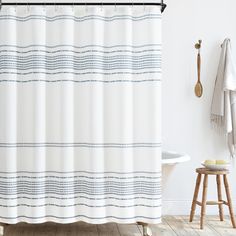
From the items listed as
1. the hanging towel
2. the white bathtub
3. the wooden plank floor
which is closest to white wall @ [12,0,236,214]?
the hanging towel

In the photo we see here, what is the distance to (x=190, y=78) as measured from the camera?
4316 mm

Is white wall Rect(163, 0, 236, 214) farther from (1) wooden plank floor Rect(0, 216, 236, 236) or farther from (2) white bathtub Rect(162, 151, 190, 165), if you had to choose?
(1) wooden plank floor Rect(0, 216, 236, 236)

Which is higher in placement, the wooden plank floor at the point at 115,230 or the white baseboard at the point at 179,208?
the white baseboard at the point at 179,208

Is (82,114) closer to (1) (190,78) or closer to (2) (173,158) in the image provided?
(2) (173,158)

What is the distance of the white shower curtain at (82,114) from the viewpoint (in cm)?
319

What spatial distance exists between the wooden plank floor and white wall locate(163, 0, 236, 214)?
1.79 feet

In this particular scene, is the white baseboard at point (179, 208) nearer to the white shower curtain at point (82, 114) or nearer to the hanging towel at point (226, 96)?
the hanging towel at point (226, 96)

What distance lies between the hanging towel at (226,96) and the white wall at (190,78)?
100 mm

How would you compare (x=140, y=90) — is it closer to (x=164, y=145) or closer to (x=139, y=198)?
(x=139, y=198)

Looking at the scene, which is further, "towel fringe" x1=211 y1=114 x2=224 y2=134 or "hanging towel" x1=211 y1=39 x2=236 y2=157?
"towel fringe" x1=211 y1=114 x2=224 y2=134

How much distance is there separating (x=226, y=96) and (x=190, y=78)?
1.35 feet

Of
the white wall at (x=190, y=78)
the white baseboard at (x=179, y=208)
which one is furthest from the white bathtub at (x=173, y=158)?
the white baseboard at (x=179, y=208)

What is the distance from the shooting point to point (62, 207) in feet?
10.5

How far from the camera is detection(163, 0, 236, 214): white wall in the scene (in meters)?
4.32
